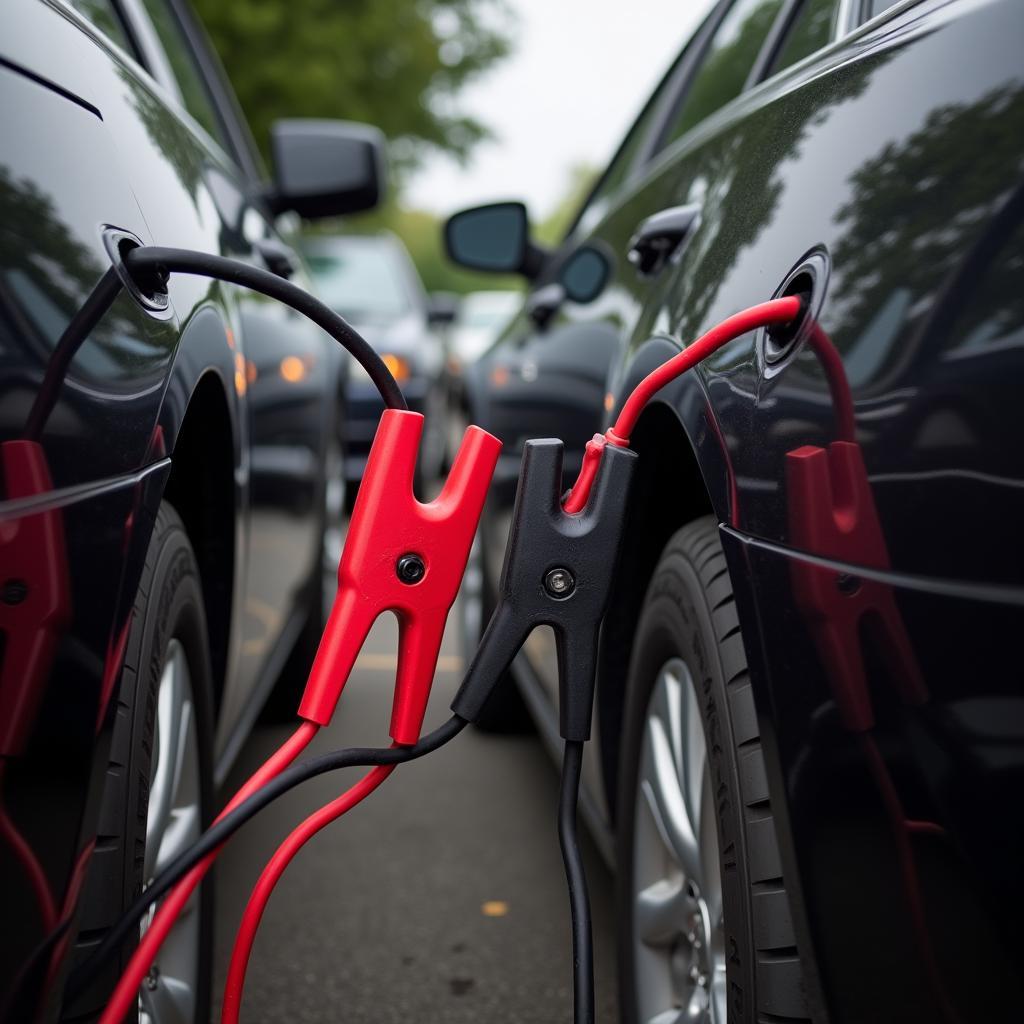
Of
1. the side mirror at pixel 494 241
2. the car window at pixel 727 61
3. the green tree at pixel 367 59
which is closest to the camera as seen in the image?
the car window at pixel 727 61

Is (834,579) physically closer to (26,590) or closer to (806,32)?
(26,590)

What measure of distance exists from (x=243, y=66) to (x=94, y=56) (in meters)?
16.1

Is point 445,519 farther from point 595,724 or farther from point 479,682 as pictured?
point 595,724

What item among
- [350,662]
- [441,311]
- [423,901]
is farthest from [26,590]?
[441,311]

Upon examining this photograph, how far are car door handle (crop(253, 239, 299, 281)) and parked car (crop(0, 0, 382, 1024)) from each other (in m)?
0.45

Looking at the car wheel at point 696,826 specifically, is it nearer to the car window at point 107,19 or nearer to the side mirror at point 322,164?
the car window at point 107,19

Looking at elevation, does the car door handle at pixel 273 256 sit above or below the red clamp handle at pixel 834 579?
above

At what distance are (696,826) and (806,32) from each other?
1.03 metres

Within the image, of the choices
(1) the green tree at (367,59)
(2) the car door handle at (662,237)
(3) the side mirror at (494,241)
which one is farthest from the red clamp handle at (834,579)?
(1) the green tree at (367,59)

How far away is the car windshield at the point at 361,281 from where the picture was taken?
26.5 ft

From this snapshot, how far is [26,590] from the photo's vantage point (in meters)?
0.98

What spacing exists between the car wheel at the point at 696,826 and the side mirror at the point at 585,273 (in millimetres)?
881

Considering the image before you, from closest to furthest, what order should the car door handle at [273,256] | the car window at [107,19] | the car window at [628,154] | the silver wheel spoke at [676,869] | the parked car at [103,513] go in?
the parked car at [103,513] → the silver wheel spoke at [676,869] → the car window at [107,19] → the car door handle at [273,256] → the car window at [628,154]

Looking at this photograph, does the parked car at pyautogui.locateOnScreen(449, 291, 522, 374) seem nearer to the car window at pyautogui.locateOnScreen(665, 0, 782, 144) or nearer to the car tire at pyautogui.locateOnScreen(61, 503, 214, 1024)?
the car window at pyautogui.locateOnScreen(665, 0, 782, 144)
